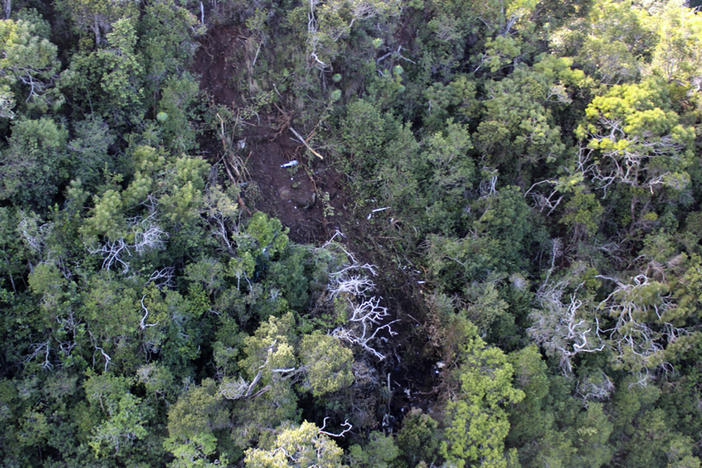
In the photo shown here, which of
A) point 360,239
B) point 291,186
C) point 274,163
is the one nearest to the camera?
point 291,186

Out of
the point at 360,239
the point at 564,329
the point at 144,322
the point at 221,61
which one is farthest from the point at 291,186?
the point at 564,329

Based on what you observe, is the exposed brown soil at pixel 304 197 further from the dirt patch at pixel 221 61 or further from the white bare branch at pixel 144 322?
the white bare branch at pixel 144 322

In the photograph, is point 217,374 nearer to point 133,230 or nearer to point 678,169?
point 133,230

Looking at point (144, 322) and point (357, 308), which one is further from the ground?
point (144, 322)

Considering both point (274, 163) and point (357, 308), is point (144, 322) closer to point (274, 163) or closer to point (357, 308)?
point (357, 308)

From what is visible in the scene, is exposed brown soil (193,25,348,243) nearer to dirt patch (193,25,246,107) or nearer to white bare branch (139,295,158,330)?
dirt patch (193,25,246,107)

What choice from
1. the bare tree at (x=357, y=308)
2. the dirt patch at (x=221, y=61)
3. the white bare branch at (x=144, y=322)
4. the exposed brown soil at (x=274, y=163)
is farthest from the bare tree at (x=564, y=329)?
the dirt patch at (x=221, y=61)

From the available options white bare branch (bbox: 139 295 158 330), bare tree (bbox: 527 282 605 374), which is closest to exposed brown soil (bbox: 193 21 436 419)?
bare tree (bbox: 527 282 605 374)

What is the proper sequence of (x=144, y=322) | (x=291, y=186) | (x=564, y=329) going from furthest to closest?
(x=291, y=186), (x=564, y=329), (x=144, y=322)

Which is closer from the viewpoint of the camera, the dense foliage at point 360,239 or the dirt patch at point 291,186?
the dense foliage at point 360,239
